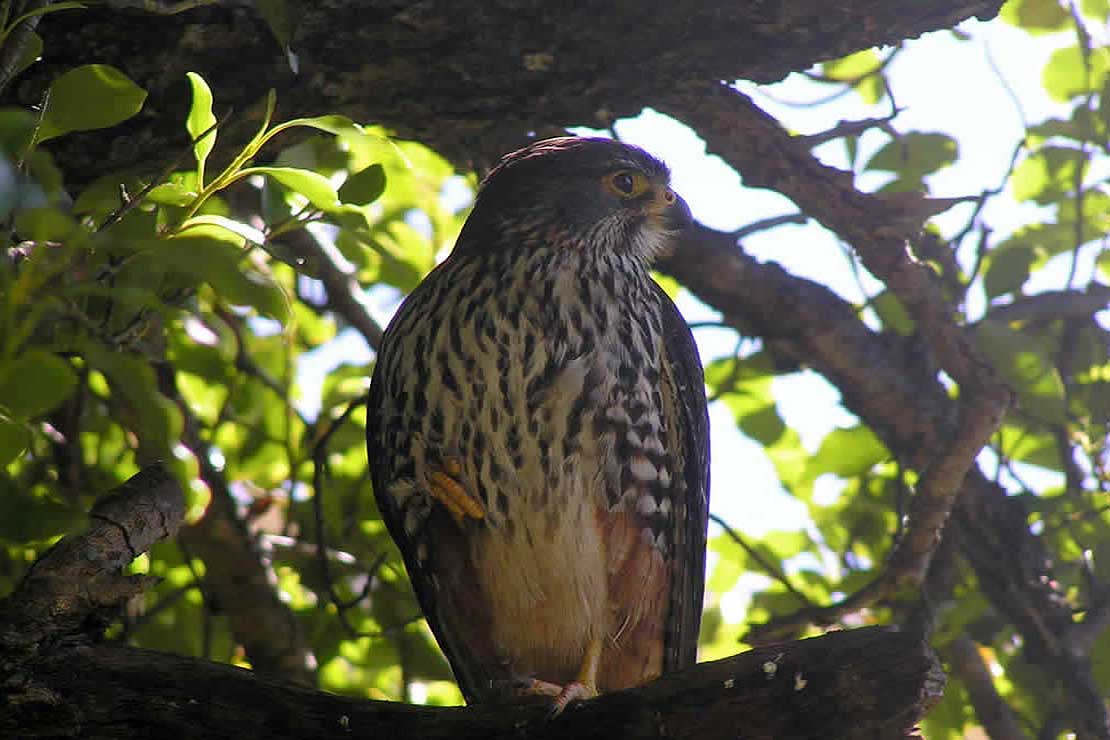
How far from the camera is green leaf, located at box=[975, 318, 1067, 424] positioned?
13.4 ft

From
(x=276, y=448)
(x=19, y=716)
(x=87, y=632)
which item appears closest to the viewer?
(x=19, y=716)

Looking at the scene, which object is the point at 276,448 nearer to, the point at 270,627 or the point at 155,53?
the point at 270,627

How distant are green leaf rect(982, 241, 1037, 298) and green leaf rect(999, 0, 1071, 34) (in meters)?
0.73

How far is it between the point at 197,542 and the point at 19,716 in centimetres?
174

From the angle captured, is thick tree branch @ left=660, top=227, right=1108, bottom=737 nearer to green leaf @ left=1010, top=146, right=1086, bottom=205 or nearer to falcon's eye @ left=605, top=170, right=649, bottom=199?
falcon's eye @ left=605, top=170, right=649, bottom=199

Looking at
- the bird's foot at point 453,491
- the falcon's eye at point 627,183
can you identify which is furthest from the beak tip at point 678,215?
the bird's foot at point 453,491

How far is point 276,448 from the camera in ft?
15.0

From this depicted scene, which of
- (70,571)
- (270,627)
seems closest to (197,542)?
(270,627)

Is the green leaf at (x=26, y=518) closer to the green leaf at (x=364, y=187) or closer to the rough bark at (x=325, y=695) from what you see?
the rough bark at (x=325, y=695)

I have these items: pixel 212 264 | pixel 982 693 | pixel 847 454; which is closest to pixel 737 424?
pixel 847 454

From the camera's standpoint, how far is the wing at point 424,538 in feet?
11.8

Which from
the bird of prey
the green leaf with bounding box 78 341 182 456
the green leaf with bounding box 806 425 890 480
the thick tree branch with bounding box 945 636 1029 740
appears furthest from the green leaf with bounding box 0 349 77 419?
the thick tree branch with bounding box 945 636 1029 740

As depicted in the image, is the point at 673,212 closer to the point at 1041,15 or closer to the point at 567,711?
the point at 1041,15

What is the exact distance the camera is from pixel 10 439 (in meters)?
1.85
